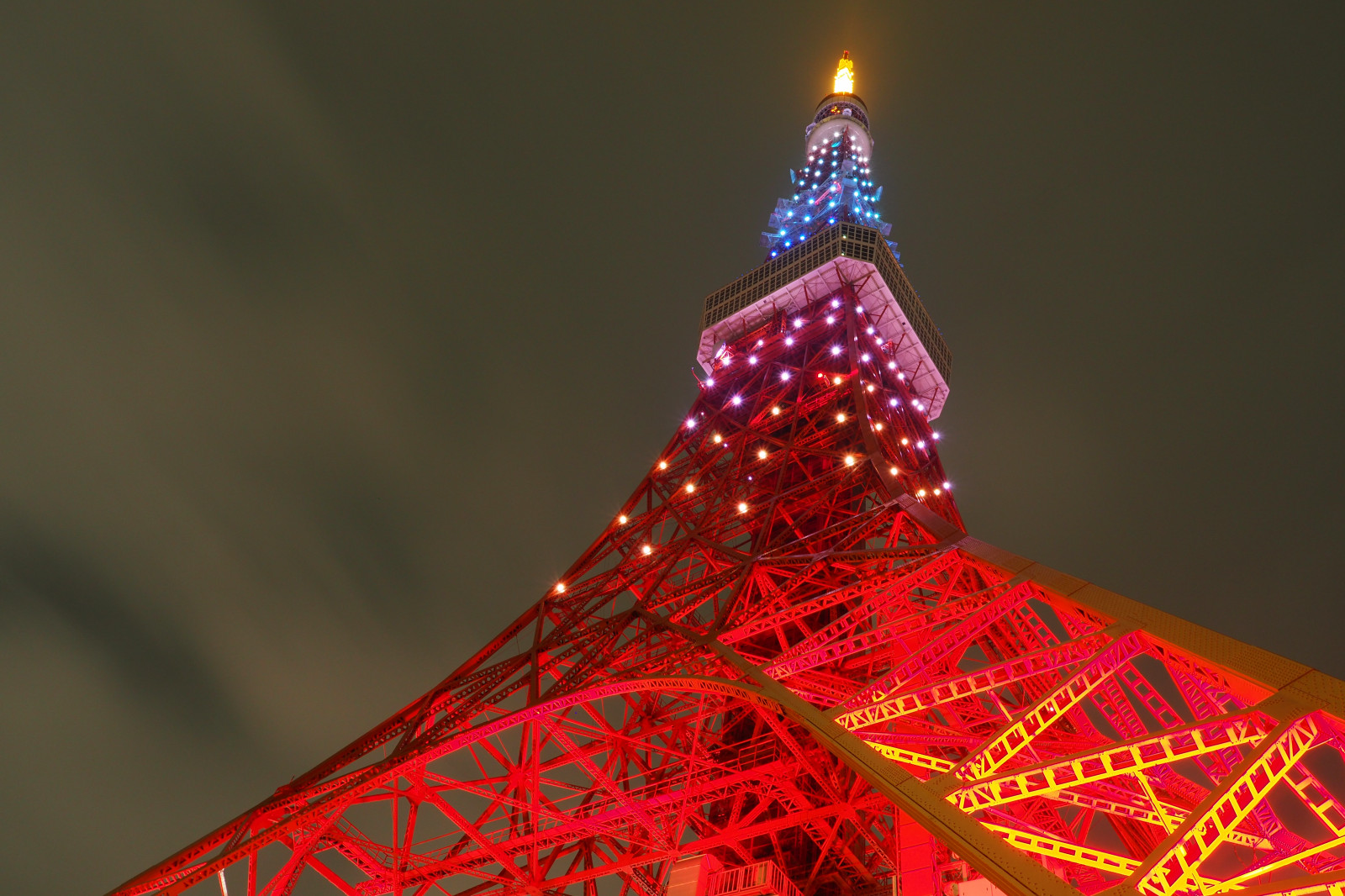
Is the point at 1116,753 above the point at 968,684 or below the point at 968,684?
below

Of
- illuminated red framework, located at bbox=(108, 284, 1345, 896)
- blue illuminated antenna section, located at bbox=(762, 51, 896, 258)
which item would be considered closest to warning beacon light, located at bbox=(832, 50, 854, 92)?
blue illuminated antenna section, located at bbox=(762, 51, 896, 258)

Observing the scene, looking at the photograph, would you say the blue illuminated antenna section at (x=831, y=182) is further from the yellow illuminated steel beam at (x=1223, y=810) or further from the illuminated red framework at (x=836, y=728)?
the yellow illuminated steel beam at (x=1223, y=810)

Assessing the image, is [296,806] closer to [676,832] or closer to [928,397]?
[676,832]

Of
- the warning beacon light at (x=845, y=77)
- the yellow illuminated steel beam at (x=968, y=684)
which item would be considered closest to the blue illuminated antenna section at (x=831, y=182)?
the warning beacon light at (x=845, y=77)

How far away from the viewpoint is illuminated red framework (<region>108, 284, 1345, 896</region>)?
6.55 m

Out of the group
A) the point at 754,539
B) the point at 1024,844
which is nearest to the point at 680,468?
the point at 754,539

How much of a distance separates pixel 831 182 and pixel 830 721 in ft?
107

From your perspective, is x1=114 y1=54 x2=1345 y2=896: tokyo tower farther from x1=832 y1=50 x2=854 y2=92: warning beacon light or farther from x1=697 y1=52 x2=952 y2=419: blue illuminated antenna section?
x1=832 y1=50 x2=854 y2=92: warning beacon light

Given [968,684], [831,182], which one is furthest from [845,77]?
[968,684]

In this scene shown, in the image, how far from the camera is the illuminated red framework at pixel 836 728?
258 inches

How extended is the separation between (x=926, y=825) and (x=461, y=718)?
10844 millimetres

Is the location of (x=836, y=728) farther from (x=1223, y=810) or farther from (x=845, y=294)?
(x=845, y=294)

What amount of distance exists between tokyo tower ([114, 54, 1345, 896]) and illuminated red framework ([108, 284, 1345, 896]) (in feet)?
0.16

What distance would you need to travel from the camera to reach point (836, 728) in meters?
8.22
